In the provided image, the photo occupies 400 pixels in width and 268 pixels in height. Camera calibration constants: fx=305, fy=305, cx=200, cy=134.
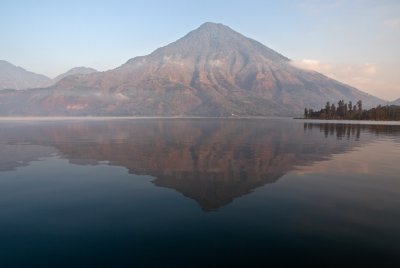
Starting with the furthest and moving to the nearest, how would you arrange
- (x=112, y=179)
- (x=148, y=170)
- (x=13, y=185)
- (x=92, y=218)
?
(x=148, y=170)
(x=112, y=179)
(x=13, y=185)
(x=92, y=218)

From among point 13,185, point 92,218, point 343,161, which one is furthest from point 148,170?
point 343,161

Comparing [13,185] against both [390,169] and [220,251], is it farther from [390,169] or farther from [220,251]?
[390,169]

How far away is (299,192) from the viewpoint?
3114cm

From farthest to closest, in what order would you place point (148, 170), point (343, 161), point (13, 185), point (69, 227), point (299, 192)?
point (343, 161)
point (148, 170)
point (13, 185)
point (299, 192)
point (69, 227)

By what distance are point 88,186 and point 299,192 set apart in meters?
22.5

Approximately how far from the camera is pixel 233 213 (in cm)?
2441

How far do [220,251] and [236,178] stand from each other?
20.0 metres

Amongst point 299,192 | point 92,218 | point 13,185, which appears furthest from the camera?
point 13,185

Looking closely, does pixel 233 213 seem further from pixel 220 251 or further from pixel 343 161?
pixel 343 161

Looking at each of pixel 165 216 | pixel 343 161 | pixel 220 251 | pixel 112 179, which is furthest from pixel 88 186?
pixel 343 161

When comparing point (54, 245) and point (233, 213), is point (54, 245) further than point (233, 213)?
No

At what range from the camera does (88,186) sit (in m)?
33.6

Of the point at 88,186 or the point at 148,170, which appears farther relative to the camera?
Answer: the point at 148,170

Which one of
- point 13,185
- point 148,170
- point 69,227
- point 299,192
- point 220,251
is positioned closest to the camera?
point 220,251
